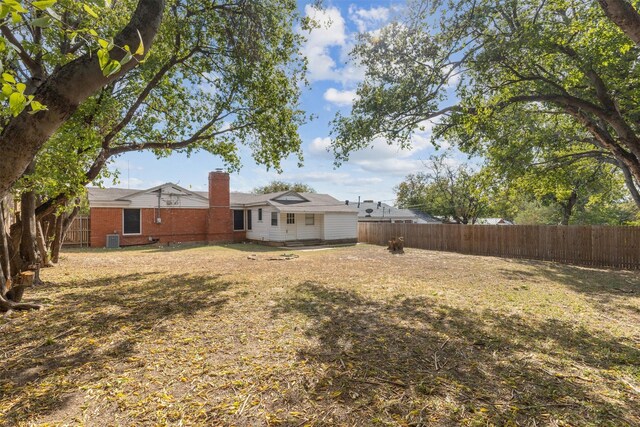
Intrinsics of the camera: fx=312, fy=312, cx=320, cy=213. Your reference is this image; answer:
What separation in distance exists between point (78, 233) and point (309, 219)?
12990 mm

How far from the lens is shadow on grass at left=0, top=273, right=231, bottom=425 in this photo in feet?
9.16

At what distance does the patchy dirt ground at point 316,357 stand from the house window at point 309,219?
13142mm

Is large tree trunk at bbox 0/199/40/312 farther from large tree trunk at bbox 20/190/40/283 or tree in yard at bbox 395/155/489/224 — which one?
tree in yard at bbox 395/155/489/224

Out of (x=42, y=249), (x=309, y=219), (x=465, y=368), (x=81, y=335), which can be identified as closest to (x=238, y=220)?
(x=309, y=219)

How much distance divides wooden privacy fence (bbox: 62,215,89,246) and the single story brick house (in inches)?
16.6

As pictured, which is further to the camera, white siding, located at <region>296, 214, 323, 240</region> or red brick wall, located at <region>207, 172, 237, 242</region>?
white siding, located at <region>296, 214, 323, 240</region>

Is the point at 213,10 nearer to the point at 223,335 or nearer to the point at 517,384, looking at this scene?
the point at 223,335

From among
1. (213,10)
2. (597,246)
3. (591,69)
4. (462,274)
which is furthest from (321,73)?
(597,246)

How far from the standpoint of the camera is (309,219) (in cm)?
2062

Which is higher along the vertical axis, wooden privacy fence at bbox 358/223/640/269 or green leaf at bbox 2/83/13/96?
green leaf at bbox 2/83/13/96

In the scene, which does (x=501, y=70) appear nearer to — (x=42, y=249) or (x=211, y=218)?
(x=42, y=249)

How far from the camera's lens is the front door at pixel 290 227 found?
19.3 meters

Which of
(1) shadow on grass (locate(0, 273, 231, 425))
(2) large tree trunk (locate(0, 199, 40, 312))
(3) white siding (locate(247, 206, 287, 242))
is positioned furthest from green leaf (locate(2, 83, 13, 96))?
(3) white siding (locate(247, 206, 287, 242))

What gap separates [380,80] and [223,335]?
758cm
